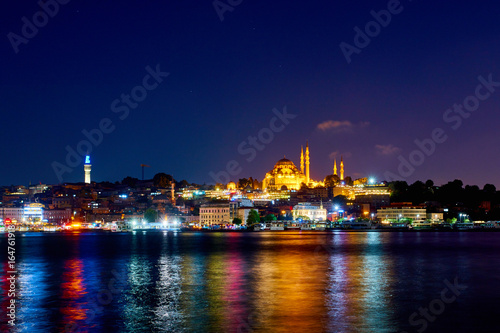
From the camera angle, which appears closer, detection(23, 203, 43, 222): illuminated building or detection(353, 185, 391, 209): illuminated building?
detection(23, 203, 43, 222): illuminated building

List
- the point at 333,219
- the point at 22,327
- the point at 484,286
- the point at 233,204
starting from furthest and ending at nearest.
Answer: the point at 333,219
the point at 233,204
the point at 484,286
the point at 22,327

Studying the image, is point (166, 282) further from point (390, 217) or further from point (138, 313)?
point (390, 217)

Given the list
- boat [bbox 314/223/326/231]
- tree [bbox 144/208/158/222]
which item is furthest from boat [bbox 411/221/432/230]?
tree [bbox 144/208/158/222]

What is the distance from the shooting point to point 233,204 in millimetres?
140250

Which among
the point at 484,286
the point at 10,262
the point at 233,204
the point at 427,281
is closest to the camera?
the point at 484,286

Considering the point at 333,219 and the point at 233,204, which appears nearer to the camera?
the point at 233,204

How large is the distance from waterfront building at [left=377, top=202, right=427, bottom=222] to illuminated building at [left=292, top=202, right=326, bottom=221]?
13.3 meters

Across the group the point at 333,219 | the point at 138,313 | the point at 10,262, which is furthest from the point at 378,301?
the point at 333,219

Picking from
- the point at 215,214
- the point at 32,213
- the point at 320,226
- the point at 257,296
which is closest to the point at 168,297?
the point at 257,296

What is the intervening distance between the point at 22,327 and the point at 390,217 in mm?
131858

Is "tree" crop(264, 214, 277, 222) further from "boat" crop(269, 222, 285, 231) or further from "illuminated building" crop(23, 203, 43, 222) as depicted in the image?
"illuminated building" crop(23, 203, 43, 222)

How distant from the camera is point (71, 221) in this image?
519 feet

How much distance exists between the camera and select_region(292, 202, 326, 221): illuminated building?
150 m

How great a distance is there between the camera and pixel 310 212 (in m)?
152
